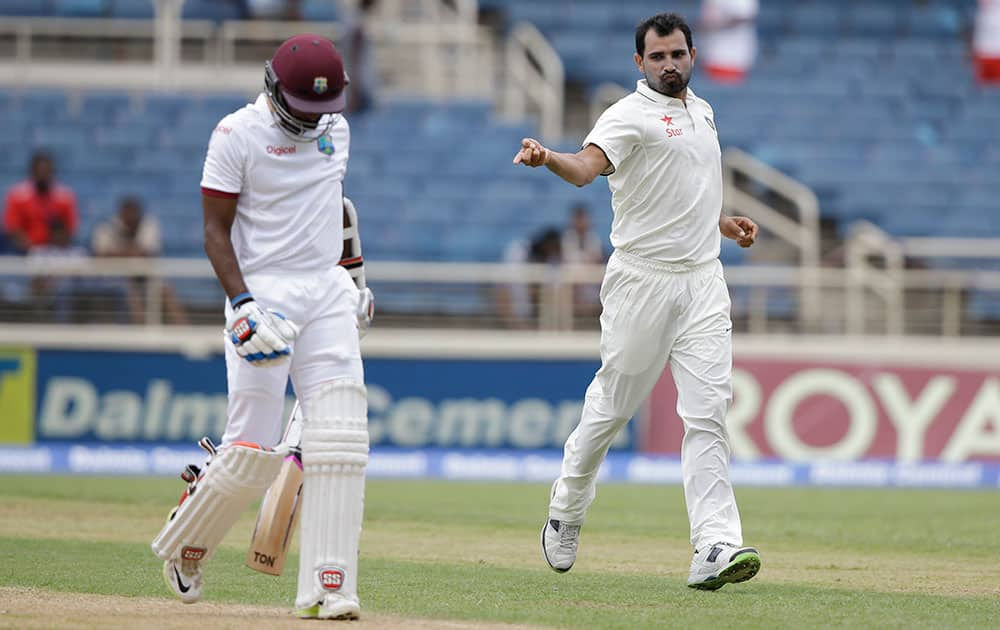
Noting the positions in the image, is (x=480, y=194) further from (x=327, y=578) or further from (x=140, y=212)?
(x=327, y=578)

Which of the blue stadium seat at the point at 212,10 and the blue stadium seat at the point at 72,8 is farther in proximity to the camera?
the blue stadium seat at the point at 72,8

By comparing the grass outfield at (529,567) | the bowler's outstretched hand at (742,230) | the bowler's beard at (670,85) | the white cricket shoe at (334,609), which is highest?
the bowler's beard at (670,85)

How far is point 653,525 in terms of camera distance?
10.7 meters

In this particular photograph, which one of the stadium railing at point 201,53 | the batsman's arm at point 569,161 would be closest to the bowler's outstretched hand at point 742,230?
the batsman's arm at point 569,161

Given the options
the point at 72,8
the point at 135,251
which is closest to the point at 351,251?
the point at 135,251

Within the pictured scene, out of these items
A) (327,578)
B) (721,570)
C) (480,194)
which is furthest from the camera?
(480,194)

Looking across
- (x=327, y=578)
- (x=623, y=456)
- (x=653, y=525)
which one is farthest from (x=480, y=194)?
(x=327, y=578)

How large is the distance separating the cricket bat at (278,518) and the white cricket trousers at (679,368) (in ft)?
4.52

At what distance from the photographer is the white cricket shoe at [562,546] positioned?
25.4ft

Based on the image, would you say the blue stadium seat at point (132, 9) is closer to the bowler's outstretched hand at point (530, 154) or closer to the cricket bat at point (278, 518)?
the cricket bat at point (278, 518)

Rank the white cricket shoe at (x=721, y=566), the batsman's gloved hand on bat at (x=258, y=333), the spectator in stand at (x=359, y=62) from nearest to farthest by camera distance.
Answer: the batsman's gloved hand on bat at (x=258, y=333) → the white cricket shoe at (x=721, y=566) → the spectator in stand at (x=359, y=62)

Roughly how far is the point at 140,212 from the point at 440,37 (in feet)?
16.8

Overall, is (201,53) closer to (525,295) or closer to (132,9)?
(132,9)

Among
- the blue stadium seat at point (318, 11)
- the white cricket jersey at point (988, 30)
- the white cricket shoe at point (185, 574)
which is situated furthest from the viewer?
the white cricket jersey at point (988, 30)
